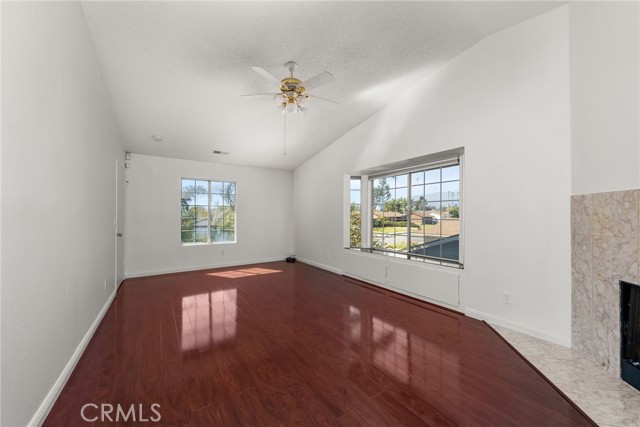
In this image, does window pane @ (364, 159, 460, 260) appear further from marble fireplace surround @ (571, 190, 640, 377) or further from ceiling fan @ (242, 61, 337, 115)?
ceiling fan @ (242, 61, 337, 115)

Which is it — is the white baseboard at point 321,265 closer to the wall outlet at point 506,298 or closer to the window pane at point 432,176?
the window pane at point 432,176

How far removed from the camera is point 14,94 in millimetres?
1274

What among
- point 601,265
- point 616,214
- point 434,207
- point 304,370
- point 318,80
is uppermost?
point 318,80

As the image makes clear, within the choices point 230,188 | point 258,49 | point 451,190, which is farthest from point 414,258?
point 230,188

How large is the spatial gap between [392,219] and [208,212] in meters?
4.30

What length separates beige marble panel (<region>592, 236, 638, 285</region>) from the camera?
6.21 feet

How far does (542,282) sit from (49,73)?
4435 millimetres

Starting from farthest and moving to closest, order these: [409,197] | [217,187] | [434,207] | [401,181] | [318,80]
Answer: [217,187]
[401,181]
[409,197]
[434,207]
[318,80]

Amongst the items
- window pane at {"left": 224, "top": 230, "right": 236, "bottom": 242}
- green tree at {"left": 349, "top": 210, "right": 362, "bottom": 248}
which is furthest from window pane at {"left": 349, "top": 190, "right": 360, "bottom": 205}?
window pane at {"left": 224, "top": 230, "right": 236, "bottom": 242}

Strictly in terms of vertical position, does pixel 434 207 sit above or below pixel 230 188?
below

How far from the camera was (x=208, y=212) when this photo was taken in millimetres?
6172

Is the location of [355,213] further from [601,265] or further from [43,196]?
[43,196]

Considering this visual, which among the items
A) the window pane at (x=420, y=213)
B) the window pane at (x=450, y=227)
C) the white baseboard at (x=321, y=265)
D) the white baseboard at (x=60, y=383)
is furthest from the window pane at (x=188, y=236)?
the window pane at (x=450, y=227)

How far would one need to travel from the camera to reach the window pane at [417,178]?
4194 millimetres
